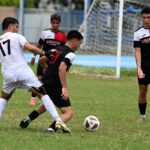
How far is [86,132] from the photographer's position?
36.7 ft

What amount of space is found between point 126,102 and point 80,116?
3251 mm

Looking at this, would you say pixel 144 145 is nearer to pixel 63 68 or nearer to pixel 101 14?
pixel 63 68

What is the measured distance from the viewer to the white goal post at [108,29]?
26.7m

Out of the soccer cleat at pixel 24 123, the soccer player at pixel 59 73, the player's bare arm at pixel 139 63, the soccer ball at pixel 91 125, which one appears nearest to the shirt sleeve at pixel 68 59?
the soccer player at pixel 59 73

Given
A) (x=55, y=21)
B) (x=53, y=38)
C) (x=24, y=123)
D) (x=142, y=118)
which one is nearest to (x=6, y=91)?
(x=24, y=123)

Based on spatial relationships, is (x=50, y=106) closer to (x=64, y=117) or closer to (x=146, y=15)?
(x=64, y=117)

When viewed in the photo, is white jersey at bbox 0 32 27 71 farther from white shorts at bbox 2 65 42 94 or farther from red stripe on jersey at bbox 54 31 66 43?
red stripe on jersey at bbox 54 31 66 43

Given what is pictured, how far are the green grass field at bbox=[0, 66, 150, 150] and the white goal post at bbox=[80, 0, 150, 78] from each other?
7162mm

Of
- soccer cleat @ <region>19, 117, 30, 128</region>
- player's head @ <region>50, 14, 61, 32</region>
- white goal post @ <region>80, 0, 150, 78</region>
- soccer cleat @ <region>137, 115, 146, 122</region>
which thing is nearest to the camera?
soccer cleat @ <region>19, 117, 30, 128</region>

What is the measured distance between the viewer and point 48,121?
1252 cm

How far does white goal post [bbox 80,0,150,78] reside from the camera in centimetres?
2672

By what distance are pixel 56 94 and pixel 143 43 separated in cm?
248

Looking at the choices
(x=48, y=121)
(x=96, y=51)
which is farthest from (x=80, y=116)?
(x=96, y=51)

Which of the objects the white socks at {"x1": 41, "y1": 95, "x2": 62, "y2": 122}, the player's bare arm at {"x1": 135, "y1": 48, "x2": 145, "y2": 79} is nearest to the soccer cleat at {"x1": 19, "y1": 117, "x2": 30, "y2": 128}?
the white socks at {"x1": 41, "y1": 95, "x2": 62, "y2": 122}
